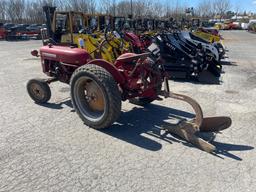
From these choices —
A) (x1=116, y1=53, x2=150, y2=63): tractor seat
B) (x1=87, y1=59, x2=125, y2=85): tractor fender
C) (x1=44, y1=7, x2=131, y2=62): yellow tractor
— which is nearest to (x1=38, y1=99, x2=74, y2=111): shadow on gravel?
(x1=87, y1=59, x2=125, y2=85): tractor fender

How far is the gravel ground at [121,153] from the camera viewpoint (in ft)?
10.0

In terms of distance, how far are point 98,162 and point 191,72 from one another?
5.09 metres

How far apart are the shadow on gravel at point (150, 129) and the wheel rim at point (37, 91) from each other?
0.72 feet

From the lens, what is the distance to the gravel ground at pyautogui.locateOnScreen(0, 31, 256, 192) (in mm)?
3053

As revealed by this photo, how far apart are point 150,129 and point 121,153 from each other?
91 centimetres

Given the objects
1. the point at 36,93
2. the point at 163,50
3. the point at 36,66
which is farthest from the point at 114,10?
the point at 36,93

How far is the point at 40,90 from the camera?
566 centimetres

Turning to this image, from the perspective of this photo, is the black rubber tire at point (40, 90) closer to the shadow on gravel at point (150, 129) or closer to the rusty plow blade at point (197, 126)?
the shadow on gravel at point (150, 129)

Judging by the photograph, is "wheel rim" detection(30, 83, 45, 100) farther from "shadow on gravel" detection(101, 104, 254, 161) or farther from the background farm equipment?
"shadow on gravel" detection(101, 104, 254, 161)

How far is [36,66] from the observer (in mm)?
10516

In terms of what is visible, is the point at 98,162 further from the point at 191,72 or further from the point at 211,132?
the point at 191,72

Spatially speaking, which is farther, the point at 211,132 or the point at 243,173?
the point at 211,132

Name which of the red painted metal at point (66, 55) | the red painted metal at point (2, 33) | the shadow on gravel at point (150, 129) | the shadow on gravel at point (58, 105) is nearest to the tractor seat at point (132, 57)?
the red painted metal at point (66, 55)

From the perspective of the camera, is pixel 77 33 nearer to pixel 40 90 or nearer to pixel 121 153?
pixel 40 90
